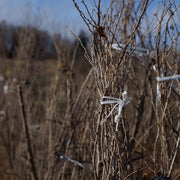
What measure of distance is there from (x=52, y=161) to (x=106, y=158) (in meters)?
0.93

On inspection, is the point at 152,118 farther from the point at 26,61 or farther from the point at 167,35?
the point at 26,61

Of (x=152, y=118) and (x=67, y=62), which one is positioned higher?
(x=67, y=62)

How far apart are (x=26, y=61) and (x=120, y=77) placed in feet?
7.47

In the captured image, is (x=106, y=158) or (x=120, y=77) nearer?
(x=106, y=158)

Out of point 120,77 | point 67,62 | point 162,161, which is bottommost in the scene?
point 162,161

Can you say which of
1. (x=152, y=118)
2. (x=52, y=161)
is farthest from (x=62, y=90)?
(x=152, y=118)

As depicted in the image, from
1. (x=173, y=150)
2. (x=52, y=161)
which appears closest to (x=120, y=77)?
(x=173, y=150)

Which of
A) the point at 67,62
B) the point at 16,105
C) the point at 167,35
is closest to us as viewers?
the point at 167,35

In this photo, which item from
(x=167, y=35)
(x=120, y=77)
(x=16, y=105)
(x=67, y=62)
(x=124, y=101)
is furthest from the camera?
(x=16, y=105)

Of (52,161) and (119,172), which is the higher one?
(119,172)

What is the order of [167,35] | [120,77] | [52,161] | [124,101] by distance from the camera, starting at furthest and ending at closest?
1. [52,161]
2. [167,35]
3. [120,77]
4. [124,101]

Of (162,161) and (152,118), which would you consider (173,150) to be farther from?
(152,118)

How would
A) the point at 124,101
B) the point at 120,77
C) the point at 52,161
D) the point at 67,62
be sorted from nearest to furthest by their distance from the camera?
the point at 124,101 < the point at 120,77 < the point at 52,161 < the point at 67,62

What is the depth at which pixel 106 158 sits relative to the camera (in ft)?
4.07
